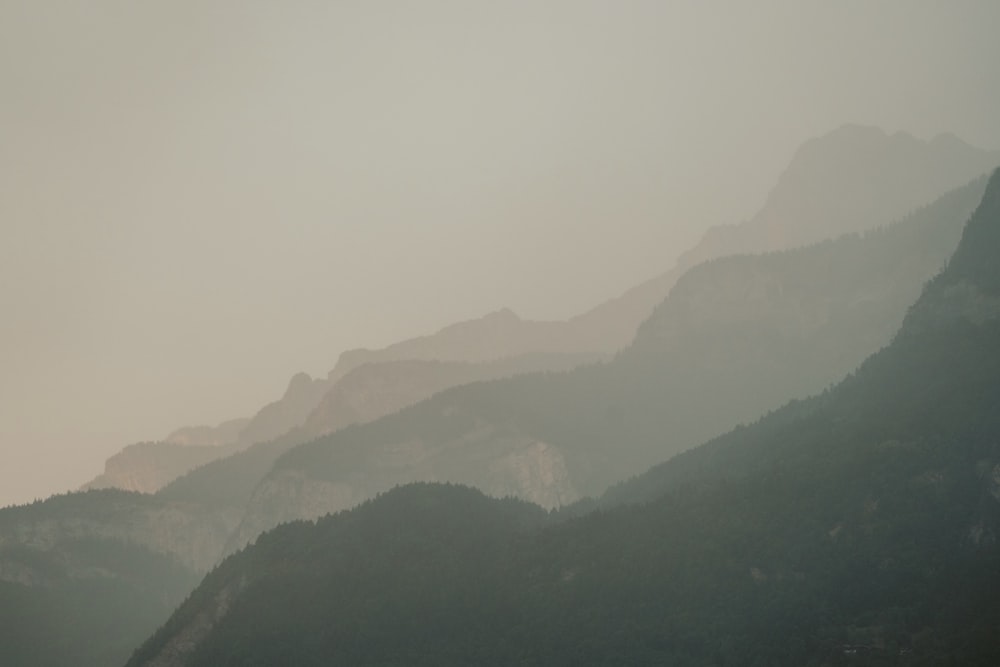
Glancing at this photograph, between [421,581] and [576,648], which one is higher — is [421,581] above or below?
above

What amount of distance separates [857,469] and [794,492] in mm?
10485

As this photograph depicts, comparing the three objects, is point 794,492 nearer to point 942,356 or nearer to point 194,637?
point 942,356

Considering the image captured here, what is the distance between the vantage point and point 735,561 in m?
138

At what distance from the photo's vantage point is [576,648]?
129875mm

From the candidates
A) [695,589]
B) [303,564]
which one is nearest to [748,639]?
[695,589]

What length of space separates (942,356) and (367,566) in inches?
4197

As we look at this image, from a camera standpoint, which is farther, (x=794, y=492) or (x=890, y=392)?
(x=890, y=392)

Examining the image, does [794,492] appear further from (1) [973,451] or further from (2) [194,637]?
(2) [194,637]

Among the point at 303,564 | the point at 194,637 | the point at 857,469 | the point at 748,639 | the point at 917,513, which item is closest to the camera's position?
the point at 748,639

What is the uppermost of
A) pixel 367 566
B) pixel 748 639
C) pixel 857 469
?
pixel 367 566

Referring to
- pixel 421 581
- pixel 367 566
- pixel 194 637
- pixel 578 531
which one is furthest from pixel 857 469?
pixel 194 637

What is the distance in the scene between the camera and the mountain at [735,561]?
387 ft

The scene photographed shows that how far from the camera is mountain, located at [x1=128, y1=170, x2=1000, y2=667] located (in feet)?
387

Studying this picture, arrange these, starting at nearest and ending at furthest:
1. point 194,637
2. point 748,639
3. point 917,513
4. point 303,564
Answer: point 748,639, point 917,513, point 194,637, point 303,564
